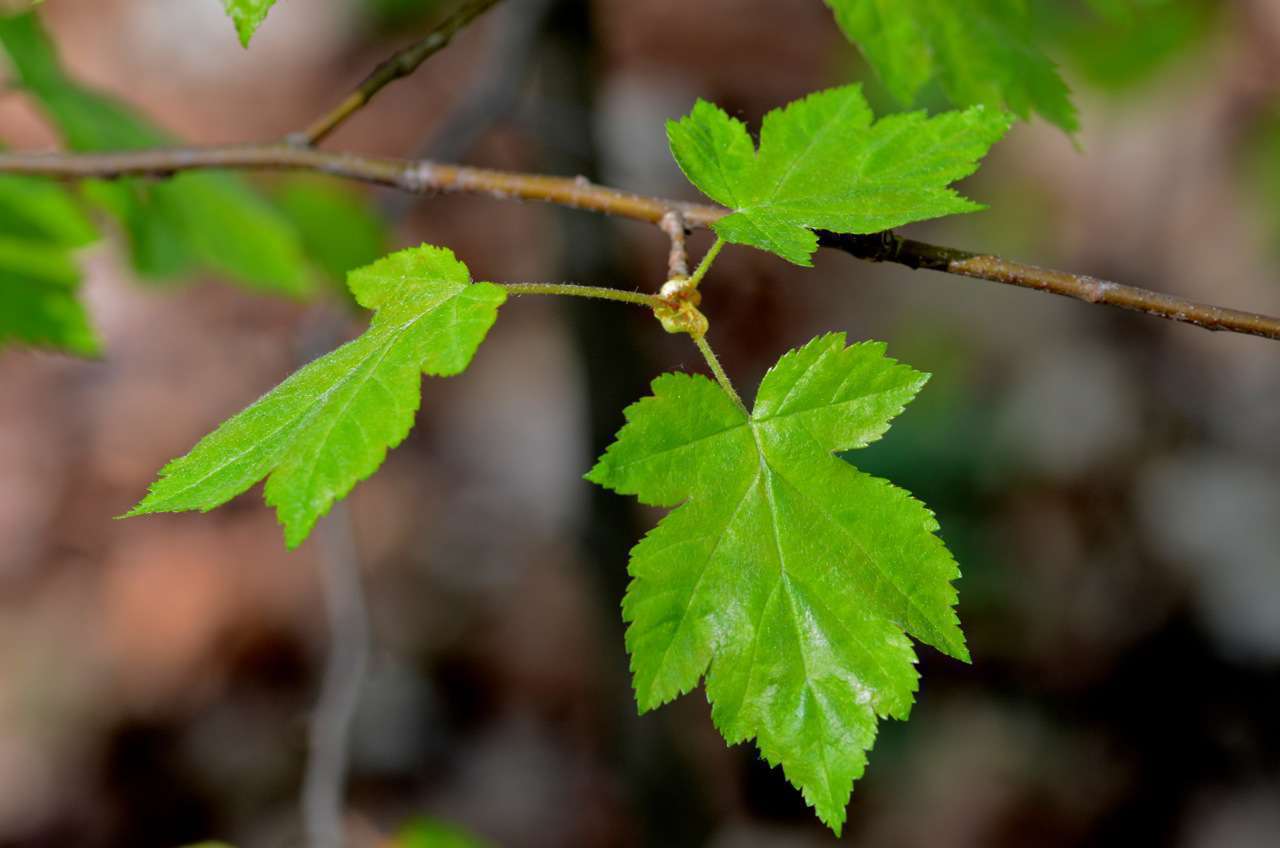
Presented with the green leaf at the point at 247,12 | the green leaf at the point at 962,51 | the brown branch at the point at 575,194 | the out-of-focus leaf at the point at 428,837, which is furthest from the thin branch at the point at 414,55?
the out-of-focus leaf at the point at 428,837

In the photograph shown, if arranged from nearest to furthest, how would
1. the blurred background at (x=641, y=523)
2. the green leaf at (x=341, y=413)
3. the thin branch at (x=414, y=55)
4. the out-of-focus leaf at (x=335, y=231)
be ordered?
the green leaf at (x=341, y=413)
the thin branch at (x=414, y=55)
the out-of-focus leaf at (x=335, y=231)
the blurred background at (x=641, y=523)

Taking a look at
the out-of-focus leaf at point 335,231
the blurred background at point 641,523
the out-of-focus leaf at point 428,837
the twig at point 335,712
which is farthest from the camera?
the blurred background at point 641,523

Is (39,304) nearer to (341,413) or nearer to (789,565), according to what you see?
(341,413)

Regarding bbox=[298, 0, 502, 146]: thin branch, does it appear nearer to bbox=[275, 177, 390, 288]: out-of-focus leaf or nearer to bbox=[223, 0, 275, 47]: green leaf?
bbox=[223, 0, 275, 47]: green leaf

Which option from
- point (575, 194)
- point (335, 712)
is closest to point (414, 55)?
point (575, 194)

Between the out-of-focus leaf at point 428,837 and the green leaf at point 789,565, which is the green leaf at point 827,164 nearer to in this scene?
the green leaf at point 789,565

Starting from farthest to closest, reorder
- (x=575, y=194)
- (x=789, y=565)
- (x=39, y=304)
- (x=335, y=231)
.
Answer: (x=335, y=231) → (x=39, y=304) → (x=575, y=194) → (x=789, y=565)

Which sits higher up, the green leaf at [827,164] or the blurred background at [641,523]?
the green leaf at [827,164]
